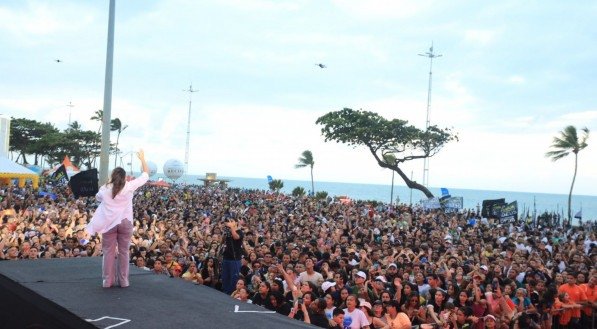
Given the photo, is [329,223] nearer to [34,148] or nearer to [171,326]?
[171,326]

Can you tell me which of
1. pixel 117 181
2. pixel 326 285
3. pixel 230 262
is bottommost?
pixel 326 285

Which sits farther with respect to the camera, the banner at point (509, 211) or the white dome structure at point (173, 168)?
the white dome structure at point (173, 168)

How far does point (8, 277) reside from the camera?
14.5 feet

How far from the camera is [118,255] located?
4602 mm

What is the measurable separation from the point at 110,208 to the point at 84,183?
10.8 m

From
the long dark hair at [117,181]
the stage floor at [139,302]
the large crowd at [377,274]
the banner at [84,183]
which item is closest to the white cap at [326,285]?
the large crowd at [377,274]

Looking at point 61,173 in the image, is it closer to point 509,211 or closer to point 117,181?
point 509,211

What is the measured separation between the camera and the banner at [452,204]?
81.4 ft

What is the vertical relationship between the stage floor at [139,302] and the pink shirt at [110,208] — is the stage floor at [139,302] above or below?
below

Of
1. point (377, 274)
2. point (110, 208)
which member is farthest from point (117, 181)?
point (377, 274)

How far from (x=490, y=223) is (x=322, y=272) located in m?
14.5

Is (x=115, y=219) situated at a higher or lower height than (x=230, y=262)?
higher

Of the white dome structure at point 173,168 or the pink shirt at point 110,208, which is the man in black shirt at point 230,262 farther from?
the white dome structure at point 173,168

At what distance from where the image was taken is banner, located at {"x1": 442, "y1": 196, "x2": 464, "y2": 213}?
977 inches
